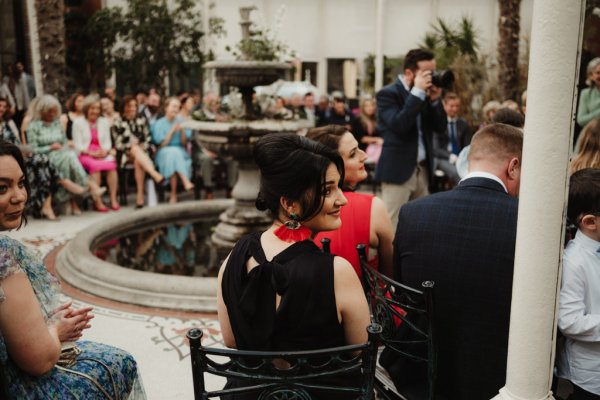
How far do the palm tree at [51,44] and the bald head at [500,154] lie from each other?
29.7 feet

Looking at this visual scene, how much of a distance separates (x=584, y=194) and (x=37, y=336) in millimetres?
2095

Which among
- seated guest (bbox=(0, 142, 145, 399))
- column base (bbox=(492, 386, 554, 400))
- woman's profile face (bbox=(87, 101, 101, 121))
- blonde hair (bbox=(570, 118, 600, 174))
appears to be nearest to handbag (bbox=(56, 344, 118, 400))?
seated guest (bbox=(0, 142, 145, 399))

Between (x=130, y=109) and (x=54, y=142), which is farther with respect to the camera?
(x=130, y=109)

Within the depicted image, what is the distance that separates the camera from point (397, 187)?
17.1 ft

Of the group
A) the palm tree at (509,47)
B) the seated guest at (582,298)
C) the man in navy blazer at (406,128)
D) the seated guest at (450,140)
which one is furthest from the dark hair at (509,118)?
the palm tree at (509,47)

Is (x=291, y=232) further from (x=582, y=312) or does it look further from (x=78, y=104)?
(x=78, y=104)

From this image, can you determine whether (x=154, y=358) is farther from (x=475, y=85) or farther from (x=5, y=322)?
(x=475, y=85)

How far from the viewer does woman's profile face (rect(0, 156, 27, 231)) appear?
220 cm

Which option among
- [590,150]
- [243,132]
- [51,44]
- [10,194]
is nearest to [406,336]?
[10,194]

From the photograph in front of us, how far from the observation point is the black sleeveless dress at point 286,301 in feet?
6.25

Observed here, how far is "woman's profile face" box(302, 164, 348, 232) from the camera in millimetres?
2893

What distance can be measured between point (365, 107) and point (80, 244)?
5.16 m

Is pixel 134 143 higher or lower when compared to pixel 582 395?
higher

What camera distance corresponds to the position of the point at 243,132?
594 centimetres
